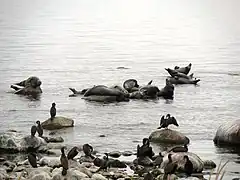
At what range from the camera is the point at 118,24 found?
8625 centimetres

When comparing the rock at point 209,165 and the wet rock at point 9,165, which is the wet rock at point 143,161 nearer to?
the rock at point 209,165

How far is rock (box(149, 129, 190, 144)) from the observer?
21.7 m

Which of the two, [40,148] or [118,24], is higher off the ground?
[118,24]

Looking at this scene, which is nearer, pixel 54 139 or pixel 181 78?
pixel 54 139

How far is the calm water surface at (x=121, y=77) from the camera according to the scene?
2325cm

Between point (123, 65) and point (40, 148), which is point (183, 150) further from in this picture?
point (123, 65)

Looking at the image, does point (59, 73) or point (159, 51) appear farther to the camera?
point (159, 51)

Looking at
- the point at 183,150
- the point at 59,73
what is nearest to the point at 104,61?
the point at 59,73

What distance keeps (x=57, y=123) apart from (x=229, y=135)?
5.21 metres

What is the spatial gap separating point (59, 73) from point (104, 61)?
6.17 meters

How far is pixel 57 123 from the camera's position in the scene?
938 inches

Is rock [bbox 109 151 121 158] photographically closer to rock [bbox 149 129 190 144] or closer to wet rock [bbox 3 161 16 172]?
rock [bbox 149 129 190 144]

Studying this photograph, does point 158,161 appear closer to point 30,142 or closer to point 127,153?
point 127,153

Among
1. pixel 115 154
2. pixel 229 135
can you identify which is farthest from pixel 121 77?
pixel 115 154
